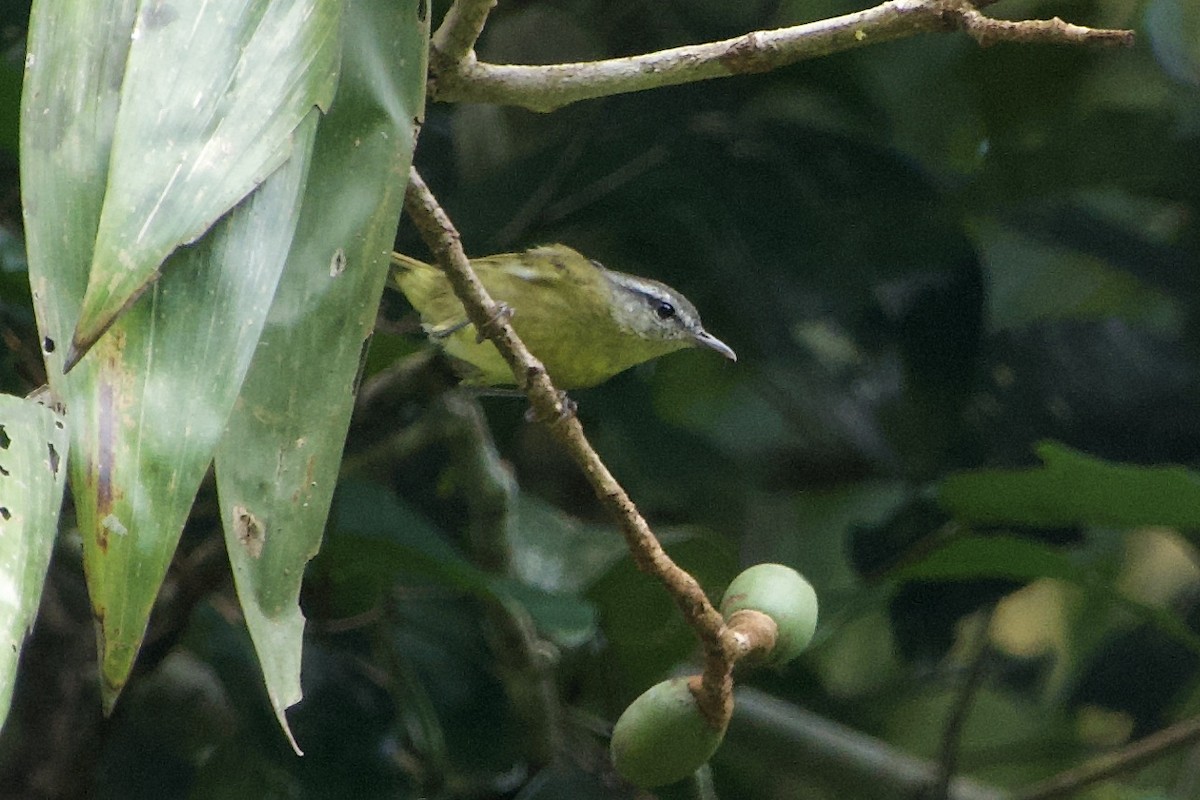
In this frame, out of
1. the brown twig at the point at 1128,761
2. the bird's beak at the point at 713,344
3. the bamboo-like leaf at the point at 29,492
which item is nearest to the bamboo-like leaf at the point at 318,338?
the bamboo-like leaf at the point at 29,492

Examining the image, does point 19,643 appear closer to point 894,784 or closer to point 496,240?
point 496,240

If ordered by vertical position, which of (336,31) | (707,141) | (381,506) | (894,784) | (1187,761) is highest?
(336,31)

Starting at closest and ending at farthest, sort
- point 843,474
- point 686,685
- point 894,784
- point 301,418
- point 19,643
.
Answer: point 19,643, point 301,418, point 686,685, point 894,784, point 843,474

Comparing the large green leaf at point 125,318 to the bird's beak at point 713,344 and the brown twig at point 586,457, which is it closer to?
the brown twig at point 586,457

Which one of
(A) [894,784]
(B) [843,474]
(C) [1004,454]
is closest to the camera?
(A) [894,784]

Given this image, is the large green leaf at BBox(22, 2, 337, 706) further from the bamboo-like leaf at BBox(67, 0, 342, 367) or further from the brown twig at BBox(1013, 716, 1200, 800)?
the brown twig at BBox(1013, 716, 1200, 800)

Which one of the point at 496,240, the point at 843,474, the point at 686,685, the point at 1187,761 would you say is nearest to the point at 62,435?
the point at 686,685
